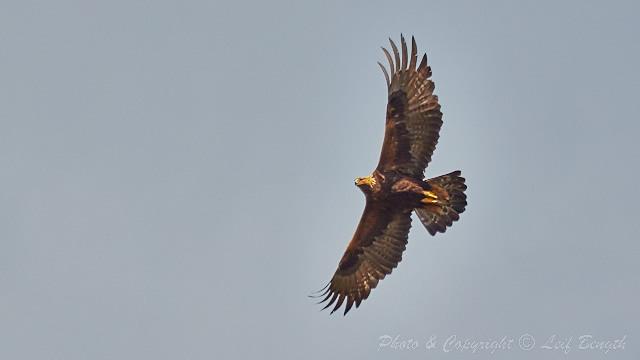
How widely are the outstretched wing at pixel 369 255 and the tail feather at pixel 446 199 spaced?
30.5 inches

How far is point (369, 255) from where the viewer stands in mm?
26359

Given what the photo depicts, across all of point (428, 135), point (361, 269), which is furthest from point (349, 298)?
point (428, 135)

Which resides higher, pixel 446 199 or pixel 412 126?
pixel 412 126

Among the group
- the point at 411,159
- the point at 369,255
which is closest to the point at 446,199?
the point at 411,159

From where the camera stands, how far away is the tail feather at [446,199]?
25.0m

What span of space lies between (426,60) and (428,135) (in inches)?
60.3

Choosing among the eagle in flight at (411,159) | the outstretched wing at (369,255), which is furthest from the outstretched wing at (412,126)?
the outstretched wing at (369,255)

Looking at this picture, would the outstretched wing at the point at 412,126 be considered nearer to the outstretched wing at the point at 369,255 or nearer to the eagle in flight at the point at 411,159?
the eagle in flight at the point at 411,159

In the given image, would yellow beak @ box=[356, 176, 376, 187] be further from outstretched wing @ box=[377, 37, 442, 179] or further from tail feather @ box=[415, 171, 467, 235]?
tail feather @ box=[415, 171, 467, 235]

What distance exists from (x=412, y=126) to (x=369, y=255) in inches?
120

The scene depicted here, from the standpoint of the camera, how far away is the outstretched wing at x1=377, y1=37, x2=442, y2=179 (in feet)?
82.0

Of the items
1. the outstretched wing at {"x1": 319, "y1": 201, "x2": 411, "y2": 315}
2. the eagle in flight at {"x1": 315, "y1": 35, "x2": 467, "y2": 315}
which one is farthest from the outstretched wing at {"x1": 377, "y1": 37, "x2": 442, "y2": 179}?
the outstretched wing at {"x1": 319, "y1": 201, "x2": 411, "y2": 315}

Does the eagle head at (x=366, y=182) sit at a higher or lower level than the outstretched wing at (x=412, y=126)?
lower

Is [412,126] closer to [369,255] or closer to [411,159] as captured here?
[411,159]
